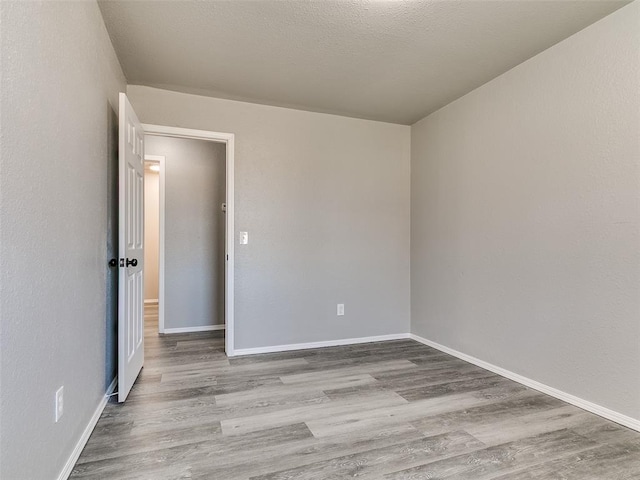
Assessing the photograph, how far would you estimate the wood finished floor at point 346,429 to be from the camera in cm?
159

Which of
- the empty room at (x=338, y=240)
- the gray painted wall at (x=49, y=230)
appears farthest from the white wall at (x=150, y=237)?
the gray painted wall at (x=49, y=230)

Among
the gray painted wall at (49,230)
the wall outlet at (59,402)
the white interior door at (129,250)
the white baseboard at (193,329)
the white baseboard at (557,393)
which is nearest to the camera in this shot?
the gray painted wall at (49,230)

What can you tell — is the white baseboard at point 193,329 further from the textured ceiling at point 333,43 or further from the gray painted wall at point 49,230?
the textured ceiling at point 333,43

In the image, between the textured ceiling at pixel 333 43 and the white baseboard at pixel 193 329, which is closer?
the textured ceiling at pixel 333 43


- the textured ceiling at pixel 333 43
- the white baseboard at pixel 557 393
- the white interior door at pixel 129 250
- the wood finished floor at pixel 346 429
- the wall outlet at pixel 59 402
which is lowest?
the wood finished floor at pixel 346 429

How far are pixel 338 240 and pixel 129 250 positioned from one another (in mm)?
1950

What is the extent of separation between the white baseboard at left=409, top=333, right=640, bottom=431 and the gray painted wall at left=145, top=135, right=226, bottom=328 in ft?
9.10

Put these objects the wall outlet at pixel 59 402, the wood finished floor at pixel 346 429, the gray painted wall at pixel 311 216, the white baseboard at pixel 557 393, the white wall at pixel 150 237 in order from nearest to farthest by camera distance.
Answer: the wall outlet at pixel 59 402, the wood finished floor at pixel 346 429, the white baseboard at pixel 557 393, the gray painted wall at pixel 311 216, the white wall at pixel 150 237

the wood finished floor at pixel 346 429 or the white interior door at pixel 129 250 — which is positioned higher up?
the white interior door at pixel 129 250

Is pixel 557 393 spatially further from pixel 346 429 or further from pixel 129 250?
pixel 129 250

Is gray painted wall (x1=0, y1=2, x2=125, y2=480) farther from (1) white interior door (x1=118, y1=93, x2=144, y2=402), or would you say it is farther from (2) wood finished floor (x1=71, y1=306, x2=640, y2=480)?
(2) wood finished floor (x1=71, y1=306, x2=640, y2=480)

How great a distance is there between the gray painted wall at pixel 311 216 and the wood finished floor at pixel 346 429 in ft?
2.23

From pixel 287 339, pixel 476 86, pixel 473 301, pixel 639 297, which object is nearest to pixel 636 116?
pixel 639 297

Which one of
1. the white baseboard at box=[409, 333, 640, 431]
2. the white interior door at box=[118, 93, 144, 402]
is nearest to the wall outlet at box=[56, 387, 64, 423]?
the white interior door at box=[118, 93, 144, 402]
